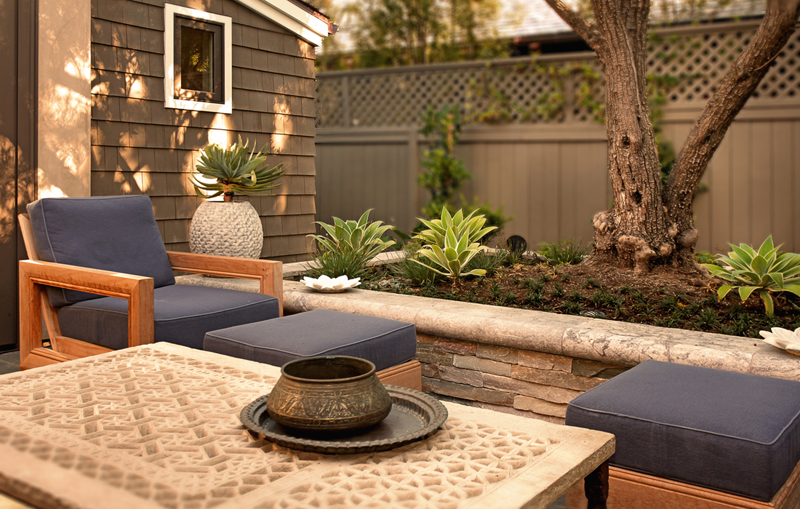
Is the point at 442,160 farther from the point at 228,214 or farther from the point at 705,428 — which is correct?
the point at 705,428

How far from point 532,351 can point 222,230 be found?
7.43ft

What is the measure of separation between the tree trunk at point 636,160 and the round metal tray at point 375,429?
2462mm

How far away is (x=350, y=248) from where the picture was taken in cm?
414

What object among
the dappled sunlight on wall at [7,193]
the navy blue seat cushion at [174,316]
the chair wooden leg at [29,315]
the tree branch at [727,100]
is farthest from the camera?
the dappled sunlight on wall at [7,193]

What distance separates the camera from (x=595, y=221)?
4.03m

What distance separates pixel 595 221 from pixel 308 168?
290 cm

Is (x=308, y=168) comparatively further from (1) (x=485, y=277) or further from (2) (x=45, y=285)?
(2) (x=45, y=285)

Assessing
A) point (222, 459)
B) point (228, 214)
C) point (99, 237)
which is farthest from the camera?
point (228, 214)

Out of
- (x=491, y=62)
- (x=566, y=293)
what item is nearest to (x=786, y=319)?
(x=566, y=293)

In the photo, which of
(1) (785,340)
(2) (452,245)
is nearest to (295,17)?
(2) (452,245)

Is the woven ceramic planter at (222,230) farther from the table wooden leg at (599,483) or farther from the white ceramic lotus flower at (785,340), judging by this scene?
the table wooden leg at (599,483)

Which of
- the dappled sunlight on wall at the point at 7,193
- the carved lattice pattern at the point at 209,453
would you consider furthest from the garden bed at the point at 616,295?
the dappled sunlight on wall at the point at 7,193

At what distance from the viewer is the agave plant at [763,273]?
2943 millimetres

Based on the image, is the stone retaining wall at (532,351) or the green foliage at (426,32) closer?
the stone retaining wall at (532,351)
